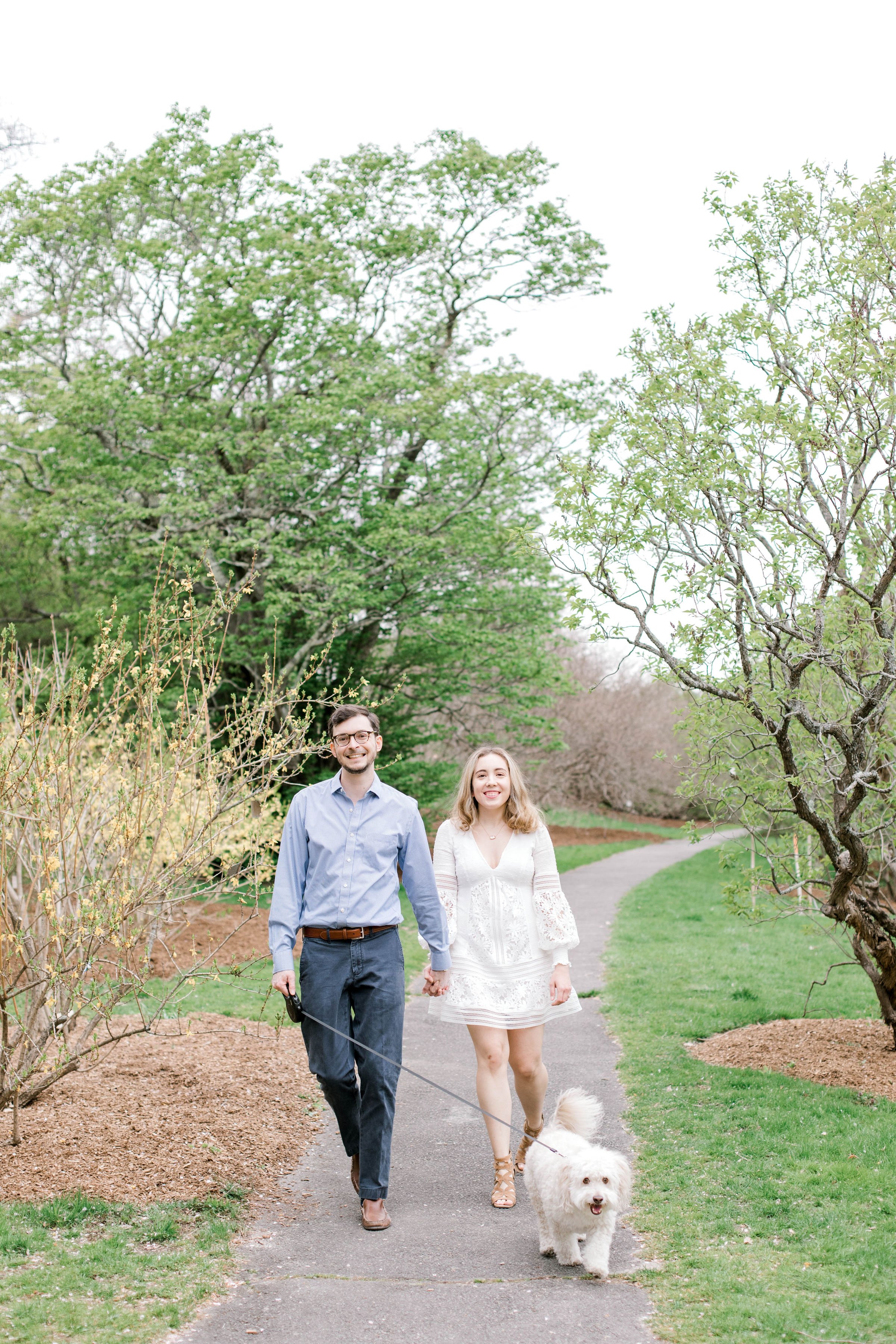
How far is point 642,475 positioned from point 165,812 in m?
2.97

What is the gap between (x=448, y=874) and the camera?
5004 mm

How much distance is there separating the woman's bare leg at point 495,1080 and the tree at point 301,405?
11579 mm

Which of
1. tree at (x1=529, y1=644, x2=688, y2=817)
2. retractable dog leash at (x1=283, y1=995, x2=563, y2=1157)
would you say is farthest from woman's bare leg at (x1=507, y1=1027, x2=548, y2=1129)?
tree at (x1=529, y1=644, x2=688, y2=817)

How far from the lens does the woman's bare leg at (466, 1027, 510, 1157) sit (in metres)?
4.70

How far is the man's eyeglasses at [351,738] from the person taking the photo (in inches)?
188

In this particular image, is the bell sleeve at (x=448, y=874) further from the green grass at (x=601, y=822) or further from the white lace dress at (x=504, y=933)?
the green grass at (x=601, y=822)

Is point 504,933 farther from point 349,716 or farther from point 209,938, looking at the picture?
point 209,938

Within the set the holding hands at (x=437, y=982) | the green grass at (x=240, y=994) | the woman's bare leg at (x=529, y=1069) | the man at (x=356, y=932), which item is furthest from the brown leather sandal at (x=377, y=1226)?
the green grass at (x=240, y=994)

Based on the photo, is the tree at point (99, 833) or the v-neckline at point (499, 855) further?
the tree at point (99, 833)

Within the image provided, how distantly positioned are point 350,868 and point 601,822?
34.2m

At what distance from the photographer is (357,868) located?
4.63 m

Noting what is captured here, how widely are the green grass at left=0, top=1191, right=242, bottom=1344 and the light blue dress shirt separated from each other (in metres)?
1.08

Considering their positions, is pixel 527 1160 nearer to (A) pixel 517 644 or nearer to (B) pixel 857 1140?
(B) pixel 857 1140

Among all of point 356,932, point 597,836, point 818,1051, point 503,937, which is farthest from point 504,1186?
point 597,836
